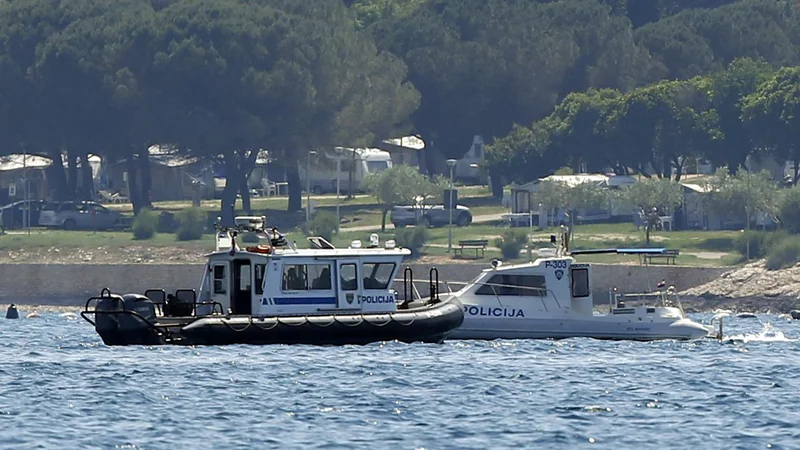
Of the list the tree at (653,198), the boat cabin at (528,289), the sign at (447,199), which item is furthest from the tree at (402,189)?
the boat cabin at (528,289)

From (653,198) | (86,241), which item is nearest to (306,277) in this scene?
(86,241)

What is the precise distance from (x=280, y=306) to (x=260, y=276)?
2.76ft

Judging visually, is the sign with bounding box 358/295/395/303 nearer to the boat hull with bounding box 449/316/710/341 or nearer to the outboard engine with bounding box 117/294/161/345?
the boat hull with bounding box 449/316/710/341

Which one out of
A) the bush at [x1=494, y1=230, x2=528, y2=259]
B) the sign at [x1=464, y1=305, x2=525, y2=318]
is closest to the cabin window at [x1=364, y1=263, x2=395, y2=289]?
the sign at [x1=464, y1=305, x2=525, y2=318]

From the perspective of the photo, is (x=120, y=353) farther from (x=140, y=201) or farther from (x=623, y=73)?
(x=623, y=73)

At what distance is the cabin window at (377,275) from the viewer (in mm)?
47188

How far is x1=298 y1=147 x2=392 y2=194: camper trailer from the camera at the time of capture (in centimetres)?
11753

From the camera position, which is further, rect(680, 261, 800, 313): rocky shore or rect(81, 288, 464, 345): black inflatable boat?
rect(680, 261, 800, 313): rocky shore

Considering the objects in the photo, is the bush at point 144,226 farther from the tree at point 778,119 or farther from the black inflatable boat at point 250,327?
the black inflatable boat at point 250,327

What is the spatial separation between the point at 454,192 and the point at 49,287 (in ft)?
84.6

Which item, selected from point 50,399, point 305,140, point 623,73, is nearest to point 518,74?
point 623,73

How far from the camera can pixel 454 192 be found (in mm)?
111438

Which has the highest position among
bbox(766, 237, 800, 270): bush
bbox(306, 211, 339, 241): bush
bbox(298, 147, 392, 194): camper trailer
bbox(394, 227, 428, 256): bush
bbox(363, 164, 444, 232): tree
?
bbox(298, 147, 392, 194): camper trailer

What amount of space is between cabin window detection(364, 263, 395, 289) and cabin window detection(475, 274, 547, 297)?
3482 millimetres
